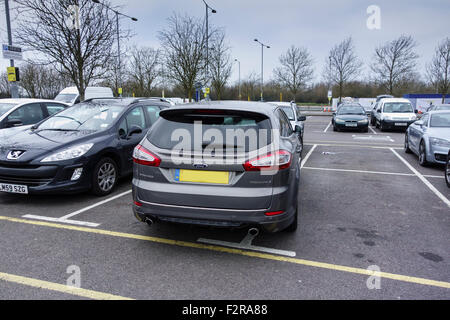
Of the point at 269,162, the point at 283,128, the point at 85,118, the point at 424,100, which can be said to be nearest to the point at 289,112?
the point at 85,118

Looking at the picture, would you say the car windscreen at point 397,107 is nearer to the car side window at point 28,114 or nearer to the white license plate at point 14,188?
the car side window at point 28,114

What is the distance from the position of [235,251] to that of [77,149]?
3.10 meters

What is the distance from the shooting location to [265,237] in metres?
4.12

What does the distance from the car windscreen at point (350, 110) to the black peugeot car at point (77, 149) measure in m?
15.2

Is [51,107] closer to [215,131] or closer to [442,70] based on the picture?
[215,131]

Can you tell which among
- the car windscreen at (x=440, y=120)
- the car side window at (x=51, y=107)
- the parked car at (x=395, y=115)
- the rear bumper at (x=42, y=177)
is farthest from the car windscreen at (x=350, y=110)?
the rear bumper at (x=42, y=177)

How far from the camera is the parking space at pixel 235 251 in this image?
9.70 feet

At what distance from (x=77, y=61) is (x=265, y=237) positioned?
34.6 feet

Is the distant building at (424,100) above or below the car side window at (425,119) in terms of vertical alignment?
above

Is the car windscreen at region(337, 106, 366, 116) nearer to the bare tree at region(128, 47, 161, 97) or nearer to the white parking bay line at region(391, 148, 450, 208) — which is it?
the white parking bay line at region(391, 148, 450, 208)

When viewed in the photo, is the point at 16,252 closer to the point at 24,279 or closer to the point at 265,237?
the point at 24,279
